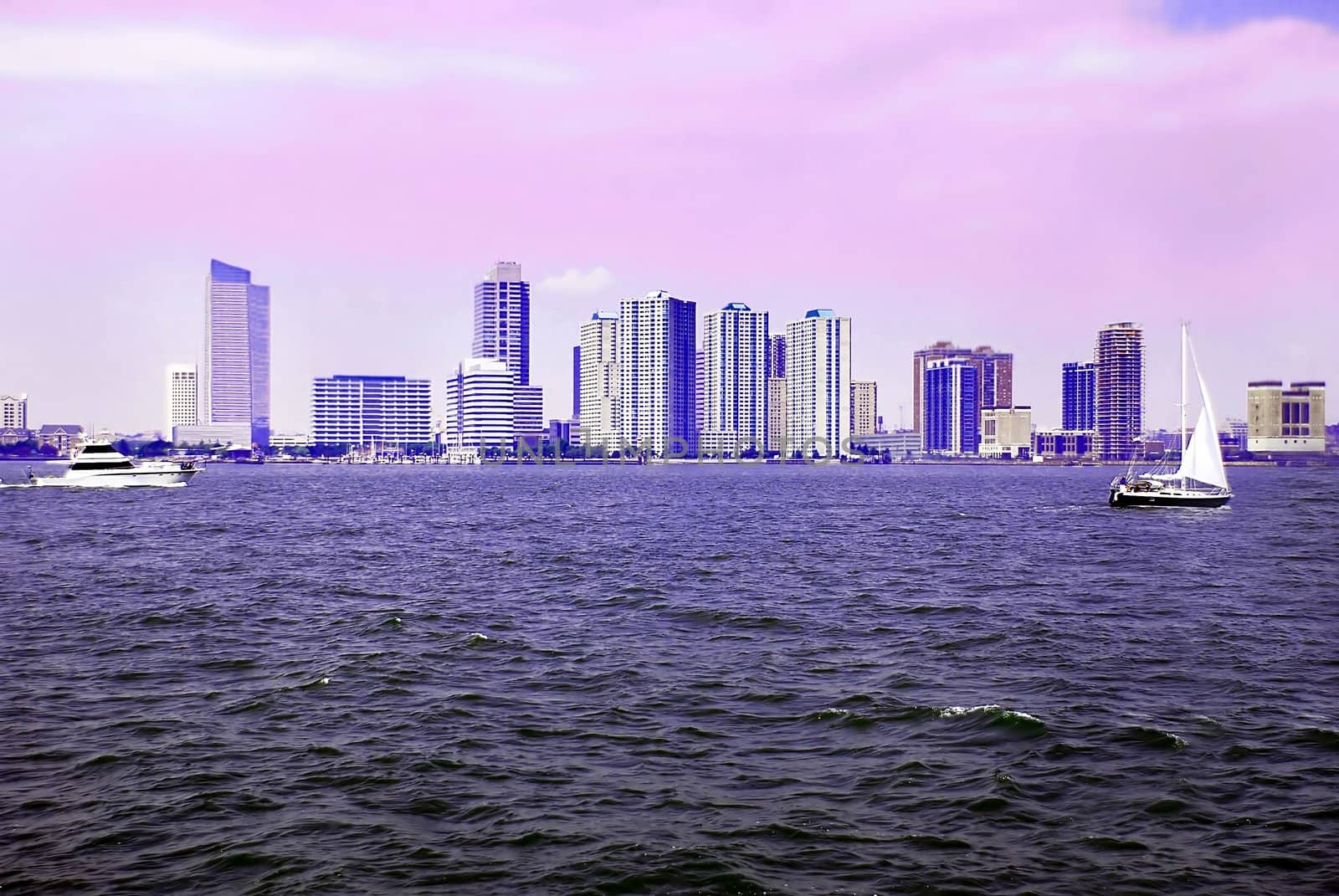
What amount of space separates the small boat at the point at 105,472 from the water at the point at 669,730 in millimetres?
109354

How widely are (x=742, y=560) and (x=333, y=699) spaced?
3640 cm

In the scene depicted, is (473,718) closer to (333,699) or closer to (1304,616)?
(333,699)

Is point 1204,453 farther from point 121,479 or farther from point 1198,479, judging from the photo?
point 121,479

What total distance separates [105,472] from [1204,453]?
15110cm

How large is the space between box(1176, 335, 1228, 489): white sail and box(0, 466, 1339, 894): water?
56534mm

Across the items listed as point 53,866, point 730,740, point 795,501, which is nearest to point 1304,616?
point 730,740

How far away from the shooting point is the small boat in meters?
152

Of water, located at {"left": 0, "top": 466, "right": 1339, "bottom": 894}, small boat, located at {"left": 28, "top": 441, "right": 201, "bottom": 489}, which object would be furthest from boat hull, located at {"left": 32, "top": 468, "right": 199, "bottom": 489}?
water, located at {"left": 0, "top": 466, "right": 1339, "bottom": 894}

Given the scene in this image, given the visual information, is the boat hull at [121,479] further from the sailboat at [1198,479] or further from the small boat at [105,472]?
the sailboat at [1198,479]

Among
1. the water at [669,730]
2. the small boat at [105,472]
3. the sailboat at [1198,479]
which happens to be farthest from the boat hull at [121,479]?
the sailboat at [1198,479]

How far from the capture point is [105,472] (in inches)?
5969

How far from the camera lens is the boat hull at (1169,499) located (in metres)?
107

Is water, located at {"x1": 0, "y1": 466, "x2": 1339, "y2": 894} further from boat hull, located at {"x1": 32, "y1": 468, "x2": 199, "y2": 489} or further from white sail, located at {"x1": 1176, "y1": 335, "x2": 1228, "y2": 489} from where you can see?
boat hull, located at {"x1": 32, "y1": 468, "x2": 199, "y2": 489}

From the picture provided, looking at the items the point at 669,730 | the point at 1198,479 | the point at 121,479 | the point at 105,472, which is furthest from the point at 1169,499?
the point at 105,472
